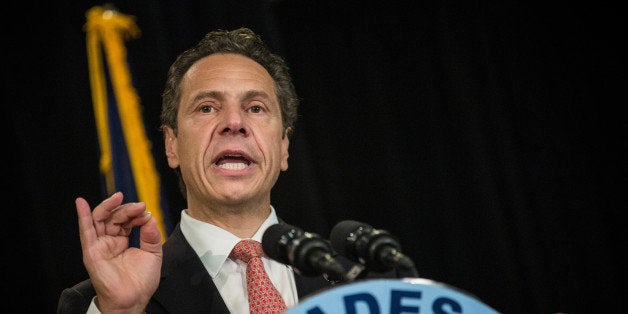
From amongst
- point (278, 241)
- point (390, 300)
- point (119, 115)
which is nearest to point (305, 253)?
point (278, 241)

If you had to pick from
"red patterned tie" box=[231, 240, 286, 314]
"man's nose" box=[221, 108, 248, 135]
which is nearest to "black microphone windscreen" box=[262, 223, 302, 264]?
"red patterned tie" box=[231, 240, 286, 314]

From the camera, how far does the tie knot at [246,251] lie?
1.55 m

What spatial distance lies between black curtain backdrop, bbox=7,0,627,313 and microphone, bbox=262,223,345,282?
1.60 meters

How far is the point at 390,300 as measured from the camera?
0.84m

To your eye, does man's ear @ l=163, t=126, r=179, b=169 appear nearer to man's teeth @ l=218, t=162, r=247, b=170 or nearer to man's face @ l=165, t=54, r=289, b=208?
man's face @ l=165, t=54, r=289, b=208

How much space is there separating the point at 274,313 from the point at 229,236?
0.91 ft

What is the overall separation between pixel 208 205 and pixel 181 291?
0.30 metres

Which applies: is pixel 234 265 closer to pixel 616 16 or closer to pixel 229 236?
pixel 229 236

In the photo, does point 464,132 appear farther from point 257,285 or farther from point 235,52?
point 257,285

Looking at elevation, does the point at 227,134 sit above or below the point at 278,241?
above

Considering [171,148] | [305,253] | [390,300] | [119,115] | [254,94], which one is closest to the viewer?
[390,300]

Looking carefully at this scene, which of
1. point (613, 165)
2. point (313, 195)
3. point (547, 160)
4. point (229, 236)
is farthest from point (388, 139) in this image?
point (229, 236)

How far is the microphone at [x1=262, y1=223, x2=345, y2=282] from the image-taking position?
3.23 feet

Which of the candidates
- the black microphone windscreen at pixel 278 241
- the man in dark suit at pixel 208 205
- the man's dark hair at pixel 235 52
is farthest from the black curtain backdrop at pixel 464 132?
the black microphone windscreen at pixel 278 241
